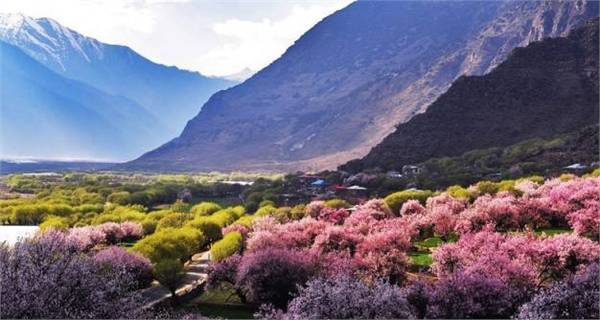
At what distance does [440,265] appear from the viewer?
2138 cm

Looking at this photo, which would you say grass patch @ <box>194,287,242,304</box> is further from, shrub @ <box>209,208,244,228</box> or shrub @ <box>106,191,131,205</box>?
shrub @ <box>106,191,131,205</box>

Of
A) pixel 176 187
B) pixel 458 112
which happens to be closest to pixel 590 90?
pixel 458 112

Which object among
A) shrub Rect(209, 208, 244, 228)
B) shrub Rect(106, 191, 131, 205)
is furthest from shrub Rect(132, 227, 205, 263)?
shrub Rect(106, 191, 131, 205)

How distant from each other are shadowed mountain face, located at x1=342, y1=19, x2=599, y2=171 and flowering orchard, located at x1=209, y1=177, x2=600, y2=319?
61285 mm

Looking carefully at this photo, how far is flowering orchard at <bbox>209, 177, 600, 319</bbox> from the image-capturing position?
14805 millimetres

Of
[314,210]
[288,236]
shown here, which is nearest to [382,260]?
[288,236]

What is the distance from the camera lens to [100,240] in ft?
122

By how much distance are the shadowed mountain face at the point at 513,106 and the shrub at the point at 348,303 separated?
77.1 metres

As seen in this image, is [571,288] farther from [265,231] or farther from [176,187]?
[176,187]

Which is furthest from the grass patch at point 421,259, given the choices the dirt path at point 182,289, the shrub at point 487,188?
the shrub at point 487,188

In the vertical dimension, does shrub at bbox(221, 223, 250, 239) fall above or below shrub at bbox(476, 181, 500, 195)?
below

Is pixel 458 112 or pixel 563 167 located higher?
pixel 458 112

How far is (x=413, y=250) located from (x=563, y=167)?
1482 inches

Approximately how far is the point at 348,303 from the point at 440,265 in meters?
7.91
